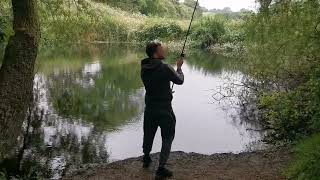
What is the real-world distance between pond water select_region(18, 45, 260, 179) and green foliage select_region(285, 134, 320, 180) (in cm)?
460

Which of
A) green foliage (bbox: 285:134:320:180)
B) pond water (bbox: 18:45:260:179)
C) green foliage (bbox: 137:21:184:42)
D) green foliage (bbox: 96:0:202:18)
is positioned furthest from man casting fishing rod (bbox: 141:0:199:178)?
green foliage (bbox: 96:0:202:18)

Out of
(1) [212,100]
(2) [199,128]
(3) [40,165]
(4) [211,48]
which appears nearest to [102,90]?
(1) [212,100]

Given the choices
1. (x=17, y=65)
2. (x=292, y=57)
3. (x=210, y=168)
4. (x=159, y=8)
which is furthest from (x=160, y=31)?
(x=210, y=168)

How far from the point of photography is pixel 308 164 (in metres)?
6.32

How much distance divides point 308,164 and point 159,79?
2.24 metres

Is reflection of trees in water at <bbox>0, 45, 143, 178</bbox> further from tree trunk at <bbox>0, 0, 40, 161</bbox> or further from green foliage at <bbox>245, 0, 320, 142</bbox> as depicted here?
green foliage at <bbox>245, 0, 320, 142</bbox>

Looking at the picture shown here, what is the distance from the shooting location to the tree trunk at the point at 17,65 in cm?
799

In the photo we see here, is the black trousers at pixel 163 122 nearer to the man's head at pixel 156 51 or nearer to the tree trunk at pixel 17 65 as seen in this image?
the man's head at pixel 156 51

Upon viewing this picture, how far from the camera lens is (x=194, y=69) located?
26672 mm

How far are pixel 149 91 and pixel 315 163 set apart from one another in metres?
2.34

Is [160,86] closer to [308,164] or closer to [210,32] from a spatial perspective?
[308,164]

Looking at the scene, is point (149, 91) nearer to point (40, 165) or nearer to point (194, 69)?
point (40, 165)

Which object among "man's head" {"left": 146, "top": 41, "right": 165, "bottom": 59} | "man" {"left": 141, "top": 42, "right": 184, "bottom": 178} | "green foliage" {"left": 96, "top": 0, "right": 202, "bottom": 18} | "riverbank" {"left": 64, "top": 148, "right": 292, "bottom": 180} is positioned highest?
"green foliage" {"left": 96, "top": 0, "right": 202, "bottom": 18}

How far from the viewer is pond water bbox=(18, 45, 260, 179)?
11.3 m
